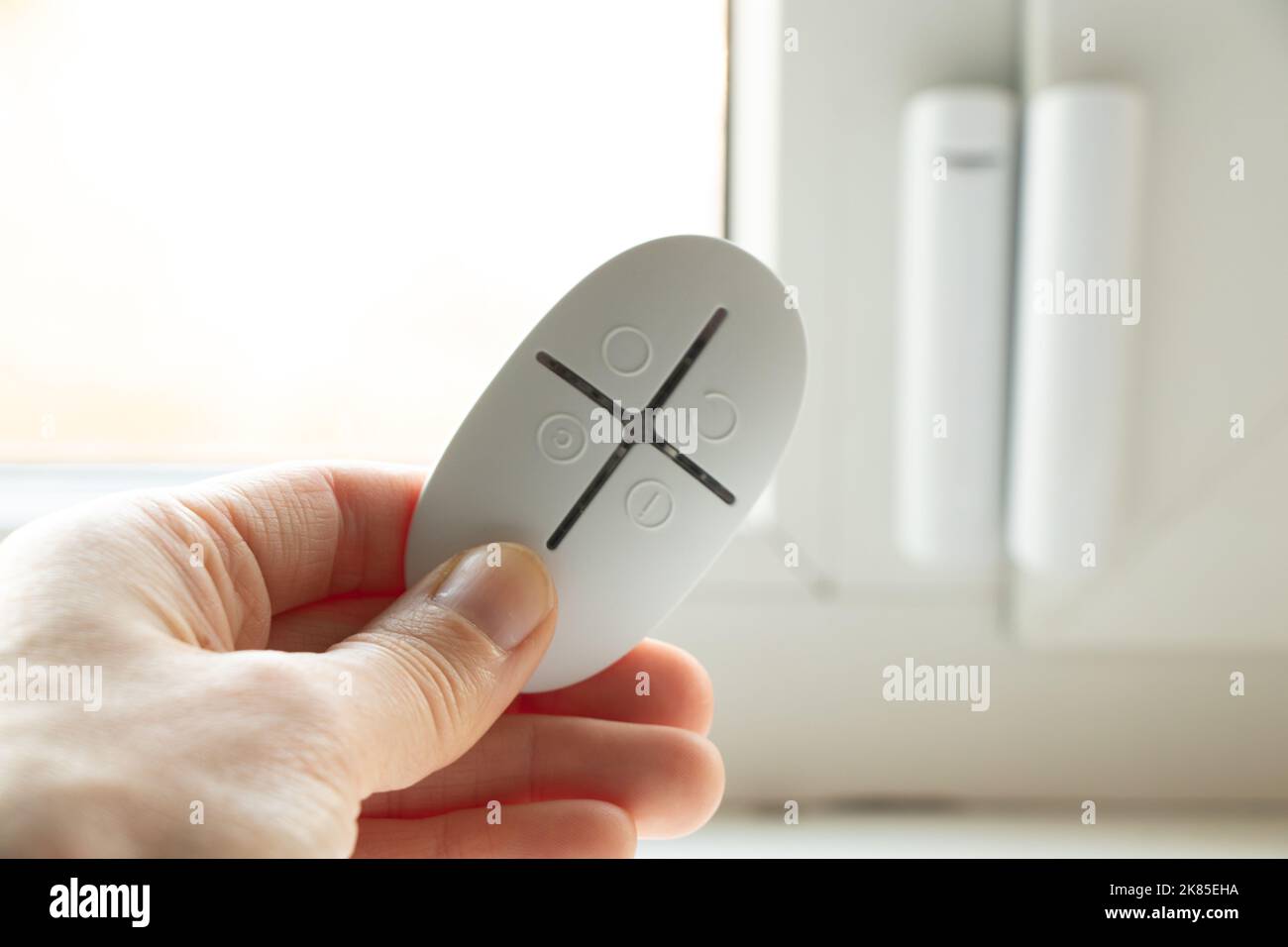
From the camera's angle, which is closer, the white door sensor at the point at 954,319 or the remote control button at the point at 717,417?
the remote control button at the point at 717,417

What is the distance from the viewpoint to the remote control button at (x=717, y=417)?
378 mm

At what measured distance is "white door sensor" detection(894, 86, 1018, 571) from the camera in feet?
1.58

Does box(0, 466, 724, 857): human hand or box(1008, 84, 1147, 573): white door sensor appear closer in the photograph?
box(0, 466, 724, 857): human hand

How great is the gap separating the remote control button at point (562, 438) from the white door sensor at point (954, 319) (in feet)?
0.73

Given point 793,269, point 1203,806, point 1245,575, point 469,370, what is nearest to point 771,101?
point 793,269

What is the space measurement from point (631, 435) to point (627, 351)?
37 mm

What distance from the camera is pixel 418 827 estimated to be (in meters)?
0.43

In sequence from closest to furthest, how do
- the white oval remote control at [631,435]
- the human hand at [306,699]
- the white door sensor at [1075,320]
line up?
the human hand at [306,699], the white oval remote control at [631,435], the white door sensor at [1075,320]

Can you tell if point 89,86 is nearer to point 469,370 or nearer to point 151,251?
point 151,251

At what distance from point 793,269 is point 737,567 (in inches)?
6.9

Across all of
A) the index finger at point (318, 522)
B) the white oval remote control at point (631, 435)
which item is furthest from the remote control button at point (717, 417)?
the index finger at point (318, 522)

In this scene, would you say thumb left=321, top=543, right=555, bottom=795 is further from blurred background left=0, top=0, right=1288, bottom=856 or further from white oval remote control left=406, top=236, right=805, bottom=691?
blurred background left=0, top=0, right=1288, bottom=856

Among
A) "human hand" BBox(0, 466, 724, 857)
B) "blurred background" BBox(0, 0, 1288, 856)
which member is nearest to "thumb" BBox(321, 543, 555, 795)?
"human hand" BBox(0, 466, 724, 857)

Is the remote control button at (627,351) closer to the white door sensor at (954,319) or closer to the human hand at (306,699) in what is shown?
the human hand at (306,699)
